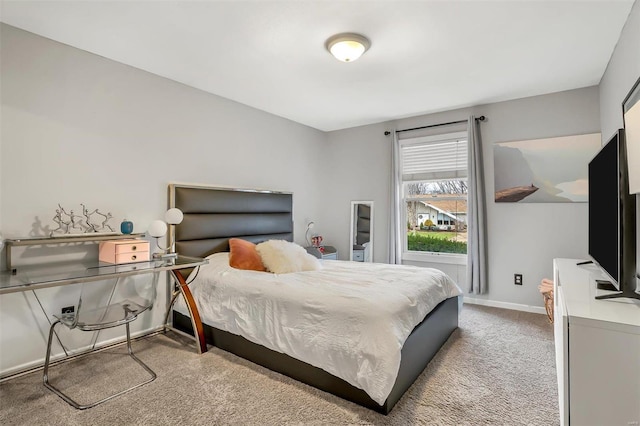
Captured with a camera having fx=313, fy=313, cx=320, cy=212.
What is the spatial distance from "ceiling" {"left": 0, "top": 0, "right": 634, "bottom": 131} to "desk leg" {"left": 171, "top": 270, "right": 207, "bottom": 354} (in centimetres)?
191

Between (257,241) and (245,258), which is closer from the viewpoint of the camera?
(245,258)

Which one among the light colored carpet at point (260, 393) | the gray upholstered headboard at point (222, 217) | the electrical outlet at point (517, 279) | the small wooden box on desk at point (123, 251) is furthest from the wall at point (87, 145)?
the electrical outlet at point (517, 279)

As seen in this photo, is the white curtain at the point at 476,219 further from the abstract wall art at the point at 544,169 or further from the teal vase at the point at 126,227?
the teal vase at the point at 126,227

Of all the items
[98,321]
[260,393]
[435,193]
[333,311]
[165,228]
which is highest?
[435,193]

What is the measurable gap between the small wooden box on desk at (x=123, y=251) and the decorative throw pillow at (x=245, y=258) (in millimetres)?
749

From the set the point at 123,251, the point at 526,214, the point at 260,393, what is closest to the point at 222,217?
the point at 123,251

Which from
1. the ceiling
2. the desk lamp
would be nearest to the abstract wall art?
the ceiling

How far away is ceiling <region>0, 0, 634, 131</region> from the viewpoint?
208 cm

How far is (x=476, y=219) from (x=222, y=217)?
304 centimetres

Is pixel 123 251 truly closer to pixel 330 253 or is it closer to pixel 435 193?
pixel 330 253

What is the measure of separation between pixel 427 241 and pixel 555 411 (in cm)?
274

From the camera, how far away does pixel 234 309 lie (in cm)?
249

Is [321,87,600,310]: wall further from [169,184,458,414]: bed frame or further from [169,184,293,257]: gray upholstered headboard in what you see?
[169,184,293,257]: gray upholstered headboard

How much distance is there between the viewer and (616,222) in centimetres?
154
